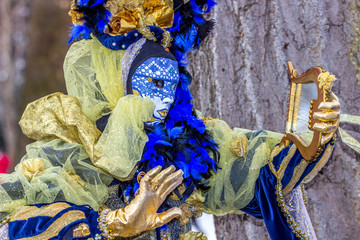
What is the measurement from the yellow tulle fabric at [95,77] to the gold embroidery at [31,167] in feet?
0.94

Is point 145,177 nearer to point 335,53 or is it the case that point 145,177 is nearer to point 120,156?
point 120,156

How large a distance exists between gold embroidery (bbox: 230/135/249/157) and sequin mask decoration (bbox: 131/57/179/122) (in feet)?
1.08

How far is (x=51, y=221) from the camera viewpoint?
5.49ft

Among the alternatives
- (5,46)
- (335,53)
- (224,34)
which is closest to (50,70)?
(5,46)

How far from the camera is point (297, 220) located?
1903 millimetres

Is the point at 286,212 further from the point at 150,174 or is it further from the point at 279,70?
the point at 279,70

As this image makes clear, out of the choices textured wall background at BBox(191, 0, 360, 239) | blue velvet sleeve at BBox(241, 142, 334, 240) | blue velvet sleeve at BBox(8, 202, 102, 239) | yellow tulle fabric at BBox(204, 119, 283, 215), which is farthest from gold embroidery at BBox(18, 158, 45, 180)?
textured wall background at BBox(191, 0, 360, 239)

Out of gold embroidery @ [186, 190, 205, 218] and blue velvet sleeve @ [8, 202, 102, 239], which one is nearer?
blue velvet sleeve @ [8, 202, 102, 239]

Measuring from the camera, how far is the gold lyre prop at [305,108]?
5.27ft

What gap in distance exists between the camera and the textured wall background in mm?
2277

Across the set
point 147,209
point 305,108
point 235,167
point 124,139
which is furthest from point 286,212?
point 124,139

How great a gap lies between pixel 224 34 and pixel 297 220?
114 centimetres

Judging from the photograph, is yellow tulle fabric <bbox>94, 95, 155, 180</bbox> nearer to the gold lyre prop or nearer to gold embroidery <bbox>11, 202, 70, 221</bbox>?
gold embroidery <bbox>11, 202, 70, 221</bbox>

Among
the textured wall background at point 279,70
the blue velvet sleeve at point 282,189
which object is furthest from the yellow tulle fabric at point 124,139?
the textured wall background at point 279,70
